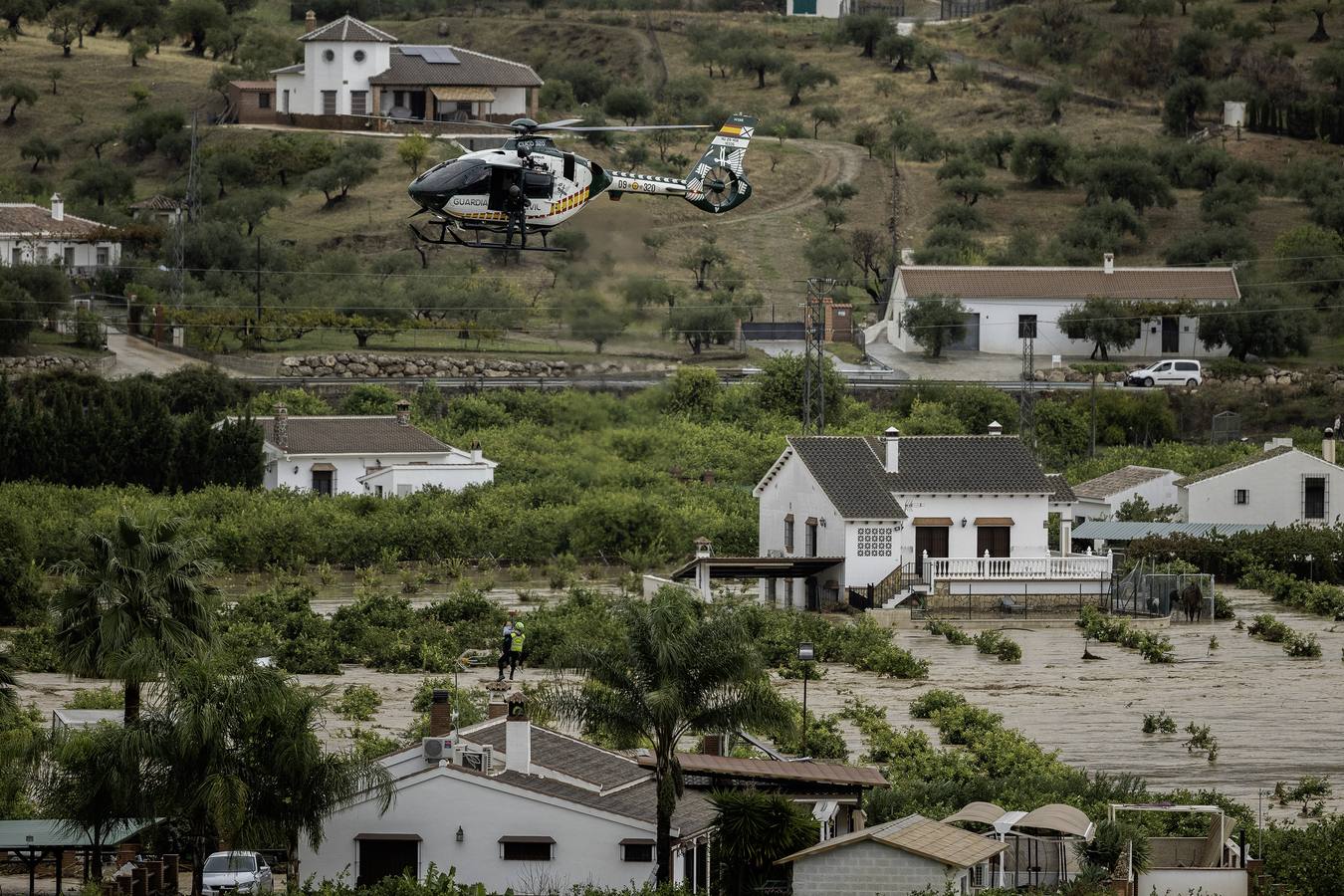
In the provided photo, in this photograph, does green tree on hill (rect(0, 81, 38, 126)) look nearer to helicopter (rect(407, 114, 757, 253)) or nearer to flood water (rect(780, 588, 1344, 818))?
flood water (rect(780, 588, 1344, 818))

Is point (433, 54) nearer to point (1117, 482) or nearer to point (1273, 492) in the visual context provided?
point (1117, 482)

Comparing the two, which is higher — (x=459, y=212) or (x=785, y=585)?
(x=459, y=212)

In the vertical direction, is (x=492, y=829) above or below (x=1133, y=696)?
below

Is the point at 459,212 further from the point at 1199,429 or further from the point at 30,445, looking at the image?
the point at 1199,429

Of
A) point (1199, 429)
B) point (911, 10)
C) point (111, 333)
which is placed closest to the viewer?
point (1199, 429)

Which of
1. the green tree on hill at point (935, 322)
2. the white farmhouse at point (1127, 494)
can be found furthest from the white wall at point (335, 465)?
the green tree on hill at point (935, 322)

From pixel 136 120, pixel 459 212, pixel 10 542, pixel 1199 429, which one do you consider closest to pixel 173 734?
pixel 459 212

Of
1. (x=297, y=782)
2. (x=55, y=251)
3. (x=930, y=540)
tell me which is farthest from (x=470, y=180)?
(x=55, y=251)
